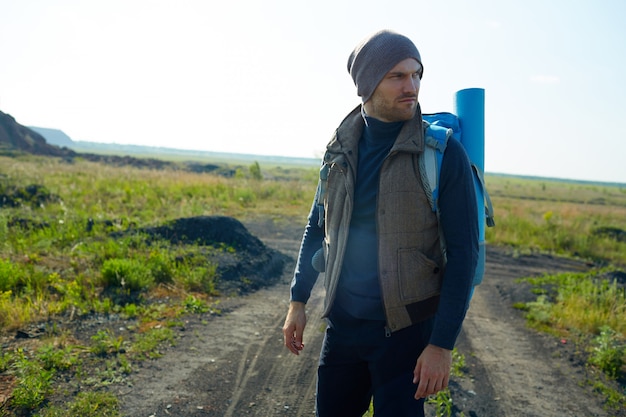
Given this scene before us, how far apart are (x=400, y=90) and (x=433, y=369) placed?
103 centimetres

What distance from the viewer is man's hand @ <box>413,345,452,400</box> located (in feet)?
5.64

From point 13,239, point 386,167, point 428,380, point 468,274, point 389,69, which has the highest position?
point 389,69

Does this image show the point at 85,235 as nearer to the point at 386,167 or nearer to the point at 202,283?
the point at 202,283

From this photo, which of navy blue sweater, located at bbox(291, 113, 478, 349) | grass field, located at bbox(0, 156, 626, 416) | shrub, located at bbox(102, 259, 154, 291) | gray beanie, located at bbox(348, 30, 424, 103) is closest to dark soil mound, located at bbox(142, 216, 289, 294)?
grass field, located at bbox(0, 156, 626, 416)

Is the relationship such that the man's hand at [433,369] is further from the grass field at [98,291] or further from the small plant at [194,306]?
the small plant at [194,306]

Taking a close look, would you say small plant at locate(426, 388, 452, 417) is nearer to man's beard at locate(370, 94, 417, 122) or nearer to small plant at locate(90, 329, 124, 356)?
man's beard at locate(370, 94, 417, 122)

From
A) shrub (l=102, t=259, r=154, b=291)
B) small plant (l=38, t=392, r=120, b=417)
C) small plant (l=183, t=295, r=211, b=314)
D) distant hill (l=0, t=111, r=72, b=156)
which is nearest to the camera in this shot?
small plant (l=38, t=392, r=120, b=417)

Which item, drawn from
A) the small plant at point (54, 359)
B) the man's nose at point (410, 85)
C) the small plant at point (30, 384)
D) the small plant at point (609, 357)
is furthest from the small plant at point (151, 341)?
the small plant at point (609, 357)

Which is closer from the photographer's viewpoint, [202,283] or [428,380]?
[428,380]

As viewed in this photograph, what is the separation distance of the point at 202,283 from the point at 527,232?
39.5 ft

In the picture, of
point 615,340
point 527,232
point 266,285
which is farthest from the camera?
point 527,232

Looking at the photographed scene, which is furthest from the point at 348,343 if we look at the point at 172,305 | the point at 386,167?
the point at 172,305

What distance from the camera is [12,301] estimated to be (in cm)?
557

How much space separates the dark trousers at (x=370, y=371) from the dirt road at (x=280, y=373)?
1.85 m
